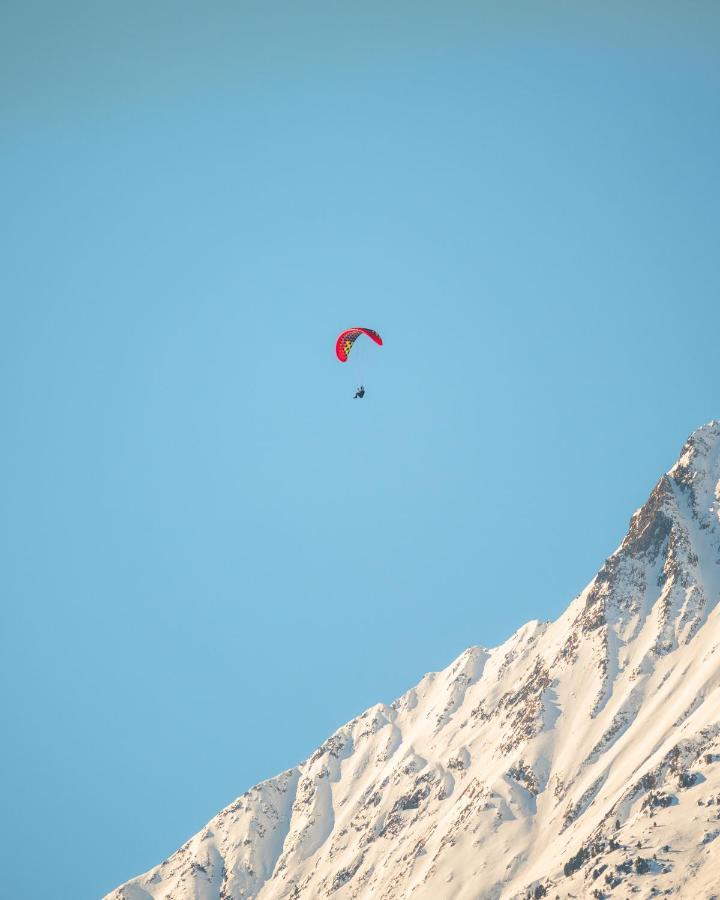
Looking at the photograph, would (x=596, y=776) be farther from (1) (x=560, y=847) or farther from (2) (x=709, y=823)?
(2) (x=709, y=823)

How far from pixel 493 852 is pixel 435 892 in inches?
487

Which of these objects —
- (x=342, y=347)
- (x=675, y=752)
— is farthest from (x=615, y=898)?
(x=342, y=347)

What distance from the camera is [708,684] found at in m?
199

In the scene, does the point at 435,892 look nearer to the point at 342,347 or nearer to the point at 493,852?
the point at 493,852

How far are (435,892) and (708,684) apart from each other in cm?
Result: 6038

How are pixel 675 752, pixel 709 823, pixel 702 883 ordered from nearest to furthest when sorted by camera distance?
pixel 702 883 < pixel 709 823 < pixel 675 752

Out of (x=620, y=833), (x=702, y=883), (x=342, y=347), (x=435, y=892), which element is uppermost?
(x=342, y=347)

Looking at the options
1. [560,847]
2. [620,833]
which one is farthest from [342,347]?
[560,847]

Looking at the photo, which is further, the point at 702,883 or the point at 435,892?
the point at 435,892

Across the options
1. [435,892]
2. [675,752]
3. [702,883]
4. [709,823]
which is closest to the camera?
[702,883]

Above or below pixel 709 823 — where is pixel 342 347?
above

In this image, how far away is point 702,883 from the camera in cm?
14300

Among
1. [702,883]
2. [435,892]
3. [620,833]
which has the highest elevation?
[435,892]

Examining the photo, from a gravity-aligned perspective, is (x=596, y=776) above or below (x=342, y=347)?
below
